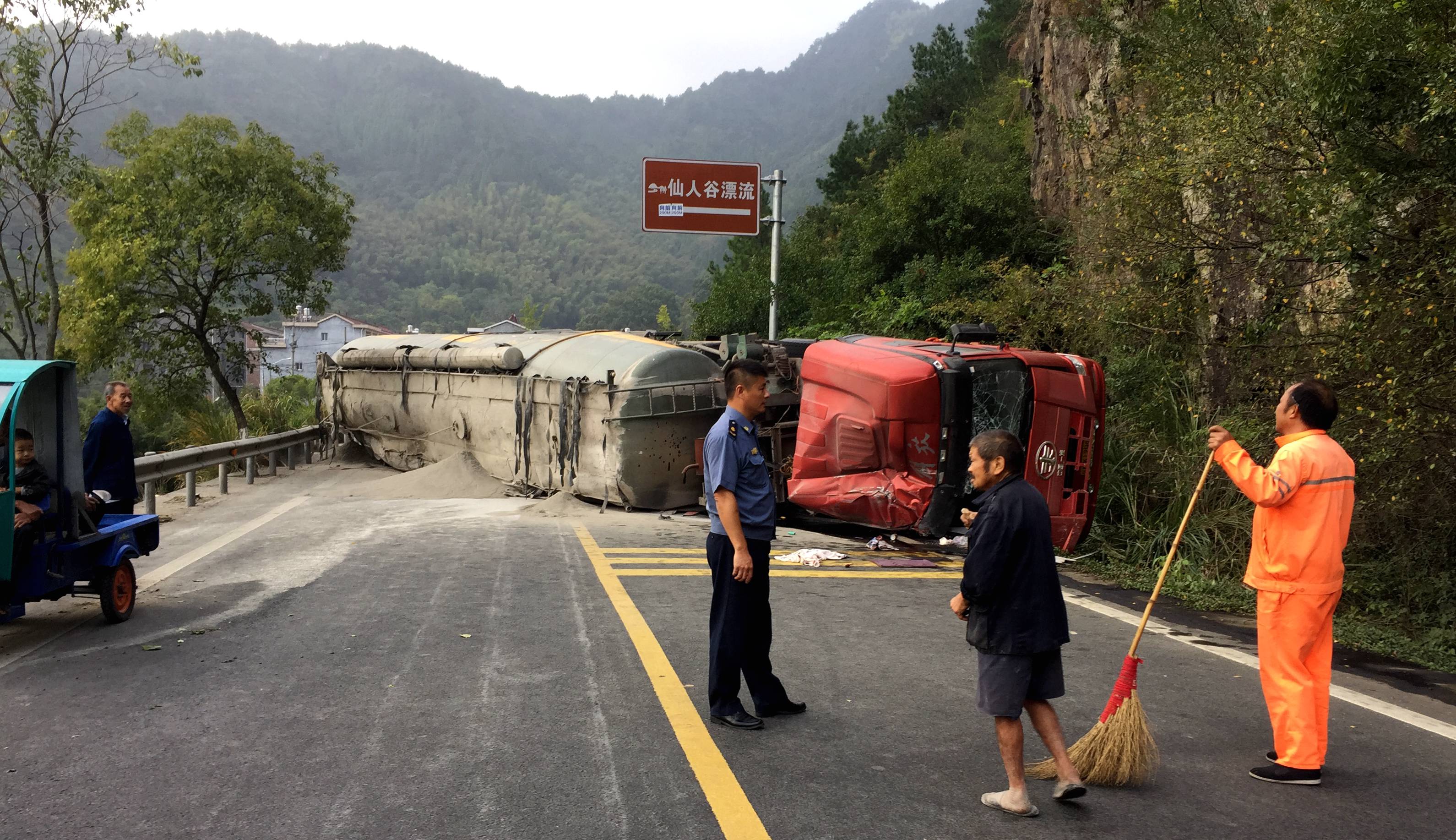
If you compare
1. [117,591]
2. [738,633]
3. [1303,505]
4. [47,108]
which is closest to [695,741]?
[738,633]

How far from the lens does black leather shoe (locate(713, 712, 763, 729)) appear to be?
4.99 meters

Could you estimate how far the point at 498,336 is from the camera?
18250mm

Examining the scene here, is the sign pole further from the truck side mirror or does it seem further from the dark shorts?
the dark shorts

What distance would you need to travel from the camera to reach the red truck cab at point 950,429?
33.1 feet

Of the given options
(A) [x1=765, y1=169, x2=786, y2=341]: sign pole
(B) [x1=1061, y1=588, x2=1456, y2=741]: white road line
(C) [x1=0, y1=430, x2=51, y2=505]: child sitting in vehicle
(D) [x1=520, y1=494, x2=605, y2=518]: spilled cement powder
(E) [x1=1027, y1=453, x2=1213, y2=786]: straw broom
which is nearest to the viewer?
(E) [x1=1027, y1=453, x2=1213, y2=786]: straw broom

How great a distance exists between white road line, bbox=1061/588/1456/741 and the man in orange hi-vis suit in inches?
48.3

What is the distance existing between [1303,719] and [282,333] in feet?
400

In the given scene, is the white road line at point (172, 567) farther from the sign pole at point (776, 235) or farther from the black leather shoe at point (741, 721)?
the sign pole at point (776, 235)

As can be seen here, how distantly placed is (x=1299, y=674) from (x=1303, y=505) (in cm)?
73

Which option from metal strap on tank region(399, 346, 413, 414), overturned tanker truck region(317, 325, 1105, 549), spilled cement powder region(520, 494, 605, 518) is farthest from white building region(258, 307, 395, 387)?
spilled cement powder region(520, 494, 605, 518)

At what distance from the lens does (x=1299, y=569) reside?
463 centimetres

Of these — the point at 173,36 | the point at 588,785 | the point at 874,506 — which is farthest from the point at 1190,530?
the point at 173,36

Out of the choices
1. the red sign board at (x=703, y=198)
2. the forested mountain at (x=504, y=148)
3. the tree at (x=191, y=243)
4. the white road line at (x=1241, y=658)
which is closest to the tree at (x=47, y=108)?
the tree at (x=191, y=243)

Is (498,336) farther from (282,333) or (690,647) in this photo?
(282,333)
